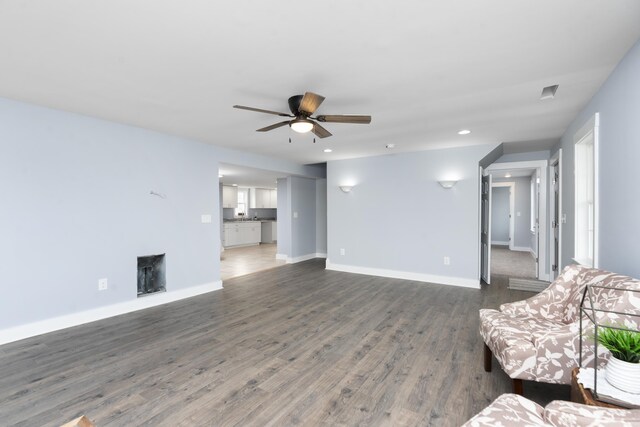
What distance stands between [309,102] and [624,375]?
2427 millimetres

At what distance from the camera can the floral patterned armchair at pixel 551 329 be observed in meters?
1.71

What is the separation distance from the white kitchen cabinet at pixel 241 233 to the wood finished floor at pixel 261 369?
19.1ft

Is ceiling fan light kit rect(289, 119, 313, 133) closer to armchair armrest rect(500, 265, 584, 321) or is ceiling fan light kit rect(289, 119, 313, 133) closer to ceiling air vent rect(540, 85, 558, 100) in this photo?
ceiling air vent rect(540, 85, 558, 100)

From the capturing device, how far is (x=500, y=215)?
33.7ft

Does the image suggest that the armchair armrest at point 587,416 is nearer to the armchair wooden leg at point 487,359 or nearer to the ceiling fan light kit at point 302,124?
the armchair wooden leg at point 487,359

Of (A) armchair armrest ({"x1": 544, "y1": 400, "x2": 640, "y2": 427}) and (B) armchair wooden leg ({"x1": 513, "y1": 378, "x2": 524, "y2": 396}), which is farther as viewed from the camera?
(B) armchair wooden leg ({"x1": 513, "y1": 378, "x2": 524, "y2": 396})

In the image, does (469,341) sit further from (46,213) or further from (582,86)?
(46,213)

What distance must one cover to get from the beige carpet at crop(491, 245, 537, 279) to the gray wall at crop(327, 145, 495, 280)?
68.9 inches

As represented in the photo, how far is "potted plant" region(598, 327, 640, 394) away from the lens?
48.4 inches

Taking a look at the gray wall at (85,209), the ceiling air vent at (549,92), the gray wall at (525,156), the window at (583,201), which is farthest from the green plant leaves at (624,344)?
the gray wall at (525,156)

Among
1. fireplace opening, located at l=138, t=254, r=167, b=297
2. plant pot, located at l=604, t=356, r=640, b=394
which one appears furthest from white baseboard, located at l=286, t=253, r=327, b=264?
plant pot, located at l=604, t=356, r=640, b=394

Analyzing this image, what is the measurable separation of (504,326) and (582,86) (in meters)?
2.25

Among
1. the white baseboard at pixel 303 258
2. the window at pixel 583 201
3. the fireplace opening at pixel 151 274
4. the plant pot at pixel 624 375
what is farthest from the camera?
the white baseboard at pixel 303 258

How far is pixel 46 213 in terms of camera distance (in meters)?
3.16
